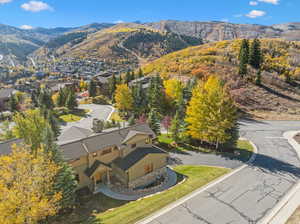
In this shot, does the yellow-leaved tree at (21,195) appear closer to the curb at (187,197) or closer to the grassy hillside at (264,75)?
the curb at (187,197)

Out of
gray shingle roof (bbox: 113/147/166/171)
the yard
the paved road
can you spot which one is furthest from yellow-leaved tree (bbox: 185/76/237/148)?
gray shingle roof (bbox: 113/147/166/171)

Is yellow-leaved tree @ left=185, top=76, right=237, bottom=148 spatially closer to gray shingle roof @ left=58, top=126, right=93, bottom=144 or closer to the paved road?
the paved road

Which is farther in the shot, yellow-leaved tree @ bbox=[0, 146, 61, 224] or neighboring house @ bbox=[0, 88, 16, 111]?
neighboring house @ bbox=[0, 88, 16, 111]

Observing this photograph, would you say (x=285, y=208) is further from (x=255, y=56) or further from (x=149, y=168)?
(x=255, y=56)

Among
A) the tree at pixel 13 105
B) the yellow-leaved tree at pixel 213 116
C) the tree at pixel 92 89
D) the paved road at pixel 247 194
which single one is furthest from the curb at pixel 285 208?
the tree at pixel 92 89

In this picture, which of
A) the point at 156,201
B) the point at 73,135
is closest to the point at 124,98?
the point at 73,135

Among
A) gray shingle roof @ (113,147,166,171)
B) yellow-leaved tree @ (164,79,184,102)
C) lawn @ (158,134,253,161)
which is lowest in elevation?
lawn @ (158,134,253,161)
